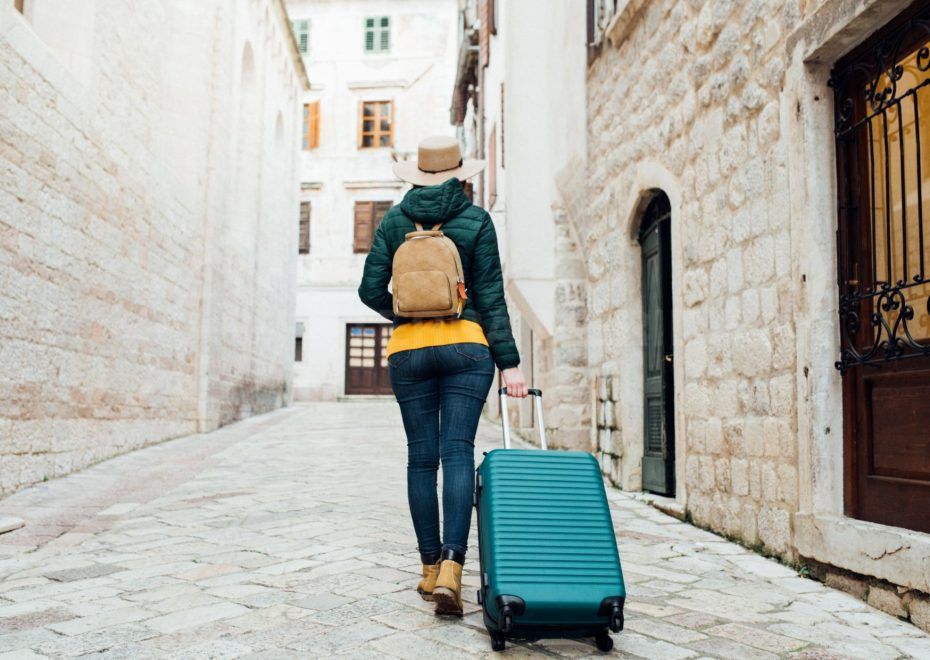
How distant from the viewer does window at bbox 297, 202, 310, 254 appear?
1084 inches

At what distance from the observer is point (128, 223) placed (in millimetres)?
9430

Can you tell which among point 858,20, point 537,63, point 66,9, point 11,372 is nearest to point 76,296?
point 11,372

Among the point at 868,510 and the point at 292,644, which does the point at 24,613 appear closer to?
the point at 292,644

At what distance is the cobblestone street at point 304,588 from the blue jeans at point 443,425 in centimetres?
35

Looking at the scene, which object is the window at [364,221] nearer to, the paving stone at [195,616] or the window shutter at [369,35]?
the window shutter at [369,35]

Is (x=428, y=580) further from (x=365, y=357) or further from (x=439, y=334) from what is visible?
(x=365, y=357)

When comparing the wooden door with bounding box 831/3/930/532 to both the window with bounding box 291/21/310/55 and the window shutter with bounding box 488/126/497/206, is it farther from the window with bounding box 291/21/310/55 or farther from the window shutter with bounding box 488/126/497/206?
the window with bounding box 291/21/310/55

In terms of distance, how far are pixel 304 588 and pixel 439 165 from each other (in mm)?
1863

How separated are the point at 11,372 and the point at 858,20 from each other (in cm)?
599

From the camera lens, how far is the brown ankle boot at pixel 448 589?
3.20 meters

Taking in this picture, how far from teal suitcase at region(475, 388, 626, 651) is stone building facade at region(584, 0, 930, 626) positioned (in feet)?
4.23

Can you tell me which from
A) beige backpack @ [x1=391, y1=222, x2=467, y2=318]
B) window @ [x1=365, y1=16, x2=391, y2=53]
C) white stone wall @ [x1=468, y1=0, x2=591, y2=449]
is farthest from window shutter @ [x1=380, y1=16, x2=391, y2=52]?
beige backpack @ [x1=391, y1=222, x2=467, y2=318]

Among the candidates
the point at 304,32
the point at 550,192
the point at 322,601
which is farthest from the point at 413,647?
the point at 304,32

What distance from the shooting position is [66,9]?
8.33 meters
